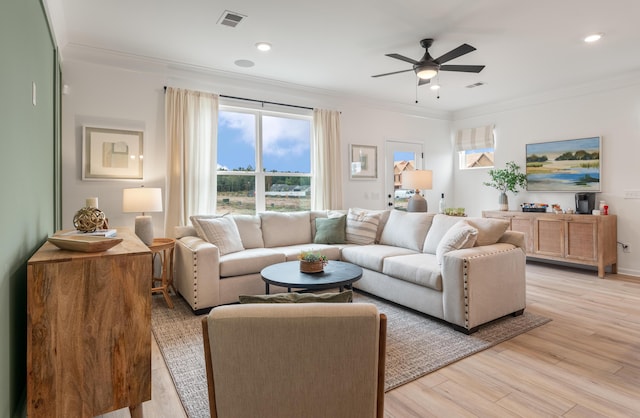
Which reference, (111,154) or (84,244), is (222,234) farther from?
(84,244)

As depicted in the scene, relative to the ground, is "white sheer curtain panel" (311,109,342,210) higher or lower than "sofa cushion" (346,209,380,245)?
higher

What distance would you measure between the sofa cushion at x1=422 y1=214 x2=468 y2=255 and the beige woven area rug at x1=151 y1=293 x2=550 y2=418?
787 mm

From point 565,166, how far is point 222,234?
5.22m

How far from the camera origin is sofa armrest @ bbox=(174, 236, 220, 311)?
330 centimetres

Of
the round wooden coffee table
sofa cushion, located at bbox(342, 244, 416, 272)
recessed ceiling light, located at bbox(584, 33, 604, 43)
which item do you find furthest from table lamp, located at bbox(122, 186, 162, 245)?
recessed ceiling light, located at bbox(584, 33, 604, 43)

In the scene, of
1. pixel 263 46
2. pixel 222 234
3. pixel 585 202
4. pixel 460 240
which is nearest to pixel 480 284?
pixel 460 240

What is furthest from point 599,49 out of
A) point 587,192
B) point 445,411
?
point 445,411

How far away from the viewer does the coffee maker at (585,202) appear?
199 inches

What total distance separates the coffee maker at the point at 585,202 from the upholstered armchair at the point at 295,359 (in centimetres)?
Result: 536

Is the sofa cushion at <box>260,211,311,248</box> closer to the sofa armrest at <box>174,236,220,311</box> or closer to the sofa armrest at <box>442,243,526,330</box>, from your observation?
the sofa armrest at <box>174,236,220,311</box>

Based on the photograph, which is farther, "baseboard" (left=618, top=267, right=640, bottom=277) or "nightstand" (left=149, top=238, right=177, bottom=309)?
"baseboard" (left=618, top=267, right=640, bottom=277)

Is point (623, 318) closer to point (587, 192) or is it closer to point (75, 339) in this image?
point (587, 192)

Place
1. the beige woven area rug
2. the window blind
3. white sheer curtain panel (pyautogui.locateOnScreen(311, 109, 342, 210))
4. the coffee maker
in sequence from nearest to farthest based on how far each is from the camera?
the beige woven area rug, the coffee maker, white sheer curtain panel (pyautogui.locateOnScreen(311, 109, 342, 210)), the window blind

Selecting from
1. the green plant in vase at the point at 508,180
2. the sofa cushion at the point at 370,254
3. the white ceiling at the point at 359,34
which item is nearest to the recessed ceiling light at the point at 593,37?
the white ceiling at the point at 359,34
